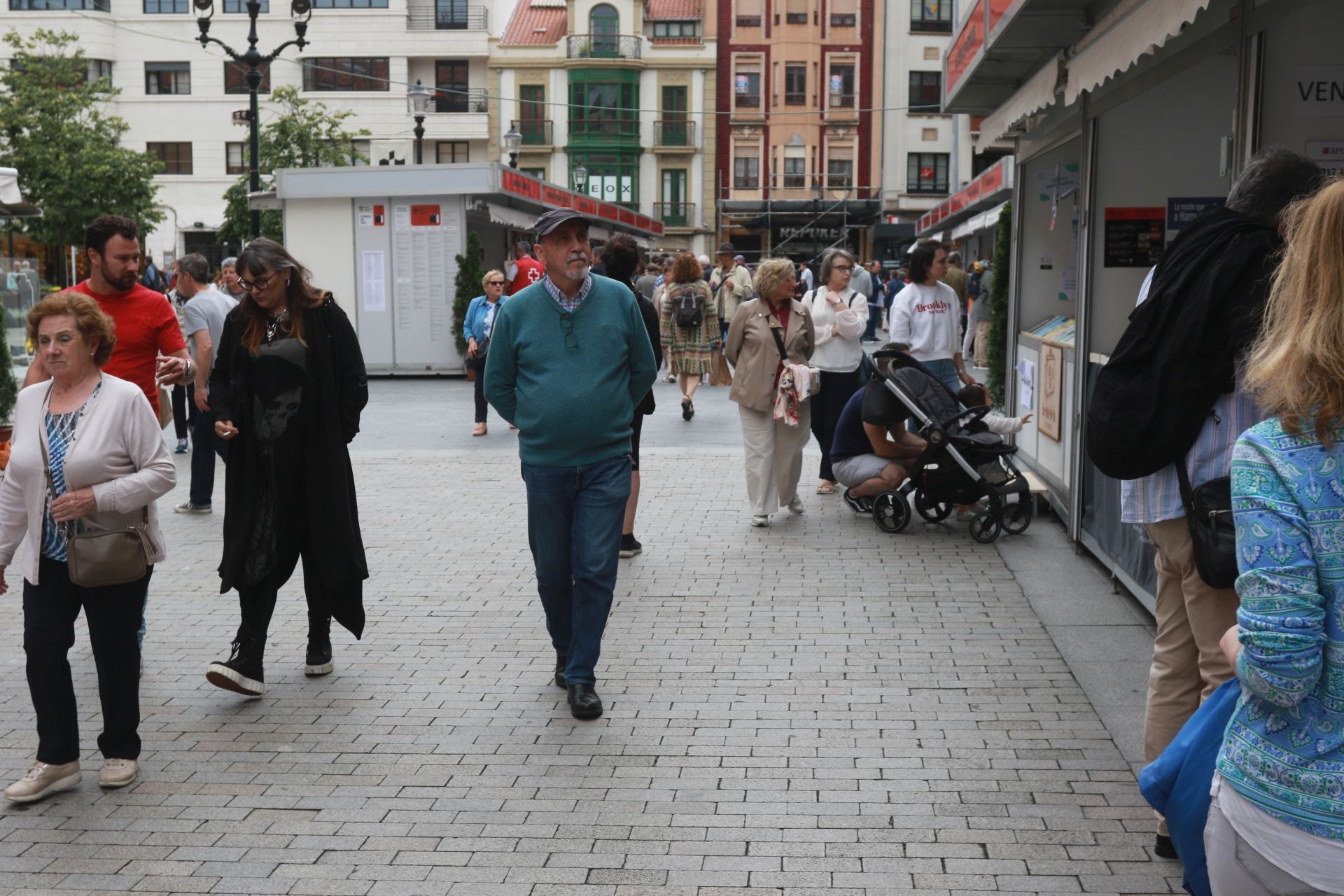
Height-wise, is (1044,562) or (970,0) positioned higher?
(970,0)

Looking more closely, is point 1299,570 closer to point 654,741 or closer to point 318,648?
point 654,741

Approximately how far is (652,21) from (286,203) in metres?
43.2

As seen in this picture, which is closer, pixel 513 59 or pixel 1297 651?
pixel 1297 651

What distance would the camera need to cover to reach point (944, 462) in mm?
9125

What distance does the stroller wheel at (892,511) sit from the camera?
9328 millimetres

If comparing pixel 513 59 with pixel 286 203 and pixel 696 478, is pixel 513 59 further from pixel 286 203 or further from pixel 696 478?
pixel 696 478

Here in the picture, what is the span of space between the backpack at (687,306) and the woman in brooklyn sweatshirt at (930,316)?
4.98 m

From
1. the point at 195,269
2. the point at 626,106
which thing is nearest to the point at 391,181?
the point at 195,269

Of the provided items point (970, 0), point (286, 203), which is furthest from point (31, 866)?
point (286, 203)

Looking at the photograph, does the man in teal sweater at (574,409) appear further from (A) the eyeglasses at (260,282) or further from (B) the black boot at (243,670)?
(B) the black boot at (243,670)

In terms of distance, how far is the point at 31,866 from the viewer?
4.20 meters

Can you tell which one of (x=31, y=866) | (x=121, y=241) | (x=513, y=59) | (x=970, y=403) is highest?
(x=513, y=59)

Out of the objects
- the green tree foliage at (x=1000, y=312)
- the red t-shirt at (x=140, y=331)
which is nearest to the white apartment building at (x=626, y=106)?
the green tree foliage at (x=1000, y=312)

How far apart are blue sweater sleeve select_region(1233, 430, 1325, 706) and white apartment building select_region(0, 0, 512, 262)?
58444 mm
